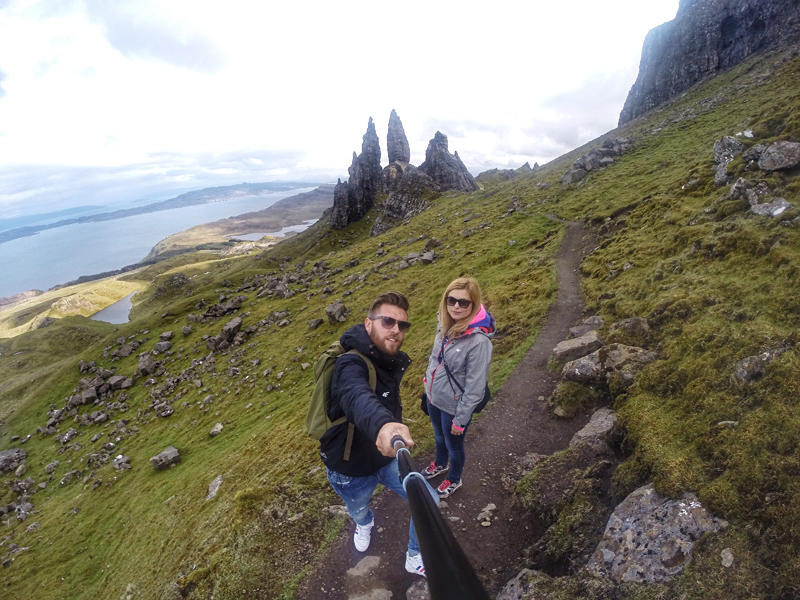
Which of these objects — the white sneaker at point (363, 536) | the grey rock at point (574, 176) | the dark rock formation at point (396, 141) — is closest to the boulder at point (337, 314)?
the white sneaker at point (363, 536)

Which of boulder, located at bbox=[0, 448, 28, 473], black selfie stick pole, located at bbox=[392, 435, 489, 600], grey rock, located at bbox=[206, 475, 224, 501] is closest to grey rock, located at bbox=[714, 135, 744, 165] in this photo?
black selfie stick pole, located at bbox=[392, 435, 489, 600]

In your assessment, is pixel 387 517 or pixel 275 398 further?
pixel 275 398

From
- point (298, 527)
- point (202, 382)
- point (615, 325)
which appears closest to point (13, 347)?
point (202, 382)

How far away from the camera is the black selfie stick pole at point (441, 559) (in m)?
2.49

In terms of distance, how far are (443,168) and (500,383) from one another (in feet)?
492

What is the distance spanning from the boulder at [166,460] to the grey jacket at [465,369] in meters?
32.8

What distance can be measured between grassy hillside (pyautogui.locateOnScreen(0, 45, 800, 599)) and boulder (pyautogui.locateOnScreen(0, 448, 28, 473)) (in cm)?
129

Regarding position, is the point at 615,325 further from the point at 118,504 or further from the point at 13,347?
the point at 13,347

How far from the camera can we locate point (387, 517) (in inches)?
387

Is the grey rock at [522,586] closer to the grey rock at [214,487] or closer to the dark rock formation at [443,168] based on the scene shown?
the grey rock at [214,487]

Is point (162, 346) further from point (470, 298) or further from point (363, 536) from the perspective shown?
point (470, 298)

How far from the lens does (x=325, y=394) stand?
5.68m

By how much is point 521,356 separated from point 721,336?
8.58 metres

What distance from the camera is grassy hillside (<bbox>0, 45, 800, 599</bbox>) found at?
6590 mm
